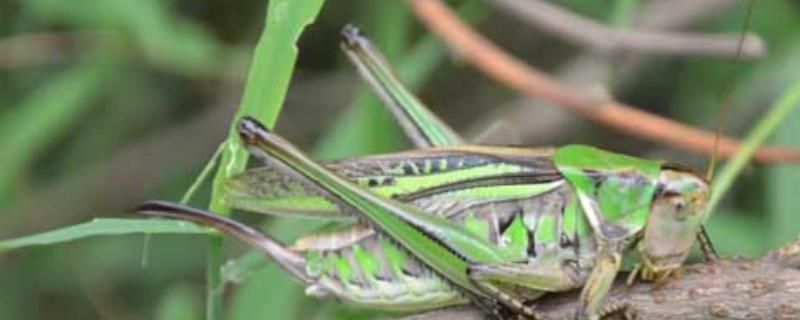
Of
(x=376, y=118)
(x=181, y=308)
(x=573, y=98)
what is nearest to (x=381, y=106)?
(x=376, y=118)

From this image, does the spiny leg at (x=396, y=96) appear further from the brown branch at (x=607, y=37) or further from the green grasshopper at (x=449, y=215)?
the brown branch at (x=607, y=37)

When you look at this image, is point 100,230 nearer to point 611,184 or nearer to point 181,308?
point 611,184

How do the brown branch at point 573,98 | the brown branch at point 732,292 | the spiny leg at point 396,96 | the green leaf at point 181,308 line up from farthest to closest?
the green leaf at point 181,308 → the brown branch at point 573,98 → the spiny leg at point 396,96 → the brown branch at point 732,292

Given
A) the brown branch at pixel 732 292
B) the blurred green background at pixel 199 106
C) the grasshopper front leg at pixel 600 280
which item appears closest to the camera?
the brown branch at pixel 732 292

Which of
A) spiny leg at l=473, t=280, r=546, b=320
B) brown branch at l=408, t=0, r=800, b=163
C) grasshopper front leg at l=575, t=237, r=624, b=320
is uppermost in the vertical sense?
brown branch at l=408, t=0, r=800, b=163

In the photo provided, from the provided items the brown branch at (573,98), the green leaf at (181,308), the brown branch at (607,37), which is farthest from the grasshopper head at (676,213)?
the green leaf at (181,308)

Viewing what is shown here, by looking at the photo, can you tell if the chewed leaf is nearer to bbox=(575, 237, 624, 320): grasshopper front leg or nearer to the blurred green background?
bbox=(575, 237, 624, 320): grasshopper front leg

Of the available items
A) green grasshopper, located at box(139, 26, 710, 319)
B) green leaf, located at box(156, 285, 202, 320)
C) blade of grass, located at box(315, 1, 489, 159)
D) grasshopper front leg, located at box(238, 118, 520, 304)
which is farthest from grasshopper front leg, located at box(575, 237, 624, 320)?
green leaf, located at box(156, 285, 202, 320)
